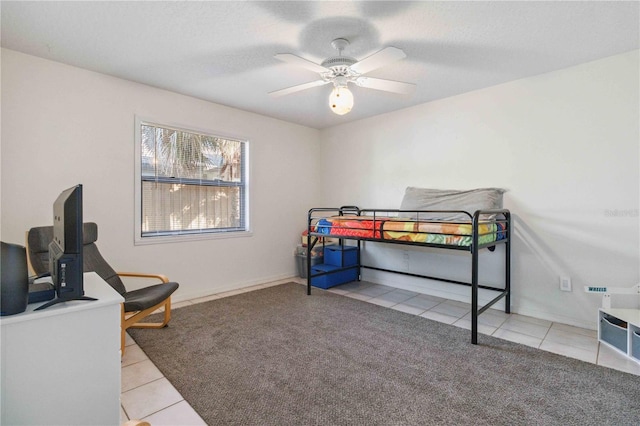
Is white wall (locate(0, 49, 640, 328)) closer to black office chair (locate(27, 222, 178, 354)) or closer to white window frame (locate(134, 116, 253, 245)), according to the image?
white window frame (locate(134, 116, 253, 245))

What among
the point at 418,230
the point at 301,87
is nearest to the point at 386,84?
the point at 301,87

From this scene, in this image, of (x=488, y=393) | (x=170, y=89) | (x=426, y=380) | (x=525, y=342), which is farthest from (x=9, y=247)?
(x=525, y=342)

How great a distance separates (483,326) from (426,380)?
45.7 inches

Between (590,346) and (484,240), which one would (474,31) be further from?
(590,346)

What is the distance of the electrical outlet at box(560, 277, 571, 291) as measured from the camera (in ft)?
8.76

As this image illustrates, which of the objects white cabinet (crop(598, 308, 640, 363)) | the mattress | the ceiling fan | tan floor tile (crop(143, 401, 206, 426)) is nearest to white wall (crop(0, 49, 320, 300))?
the mattress

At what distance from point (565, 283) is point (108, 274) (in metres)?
3.99

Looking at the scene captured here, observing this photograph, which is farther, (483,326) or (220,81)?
(220,81)

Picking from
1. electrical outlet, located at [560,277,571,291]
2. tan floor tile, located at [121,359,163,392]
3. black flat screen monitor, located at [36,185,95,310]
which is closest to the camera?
black flat screen monitor, located at [36,185,95,310]

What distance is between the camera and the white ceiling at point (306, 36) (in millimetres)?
1847

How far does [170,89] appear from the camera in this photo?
3.18m

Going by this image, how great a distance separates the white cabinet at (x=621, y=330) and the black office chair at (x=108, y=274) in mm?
3385

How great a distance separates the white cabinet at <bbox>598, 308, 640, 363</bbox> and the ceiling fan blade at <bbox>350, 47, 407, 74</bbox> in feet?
7.88

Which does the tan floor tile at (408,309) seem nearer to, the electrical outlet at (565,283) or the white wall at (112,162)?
the electrical outlet at (565,283)
